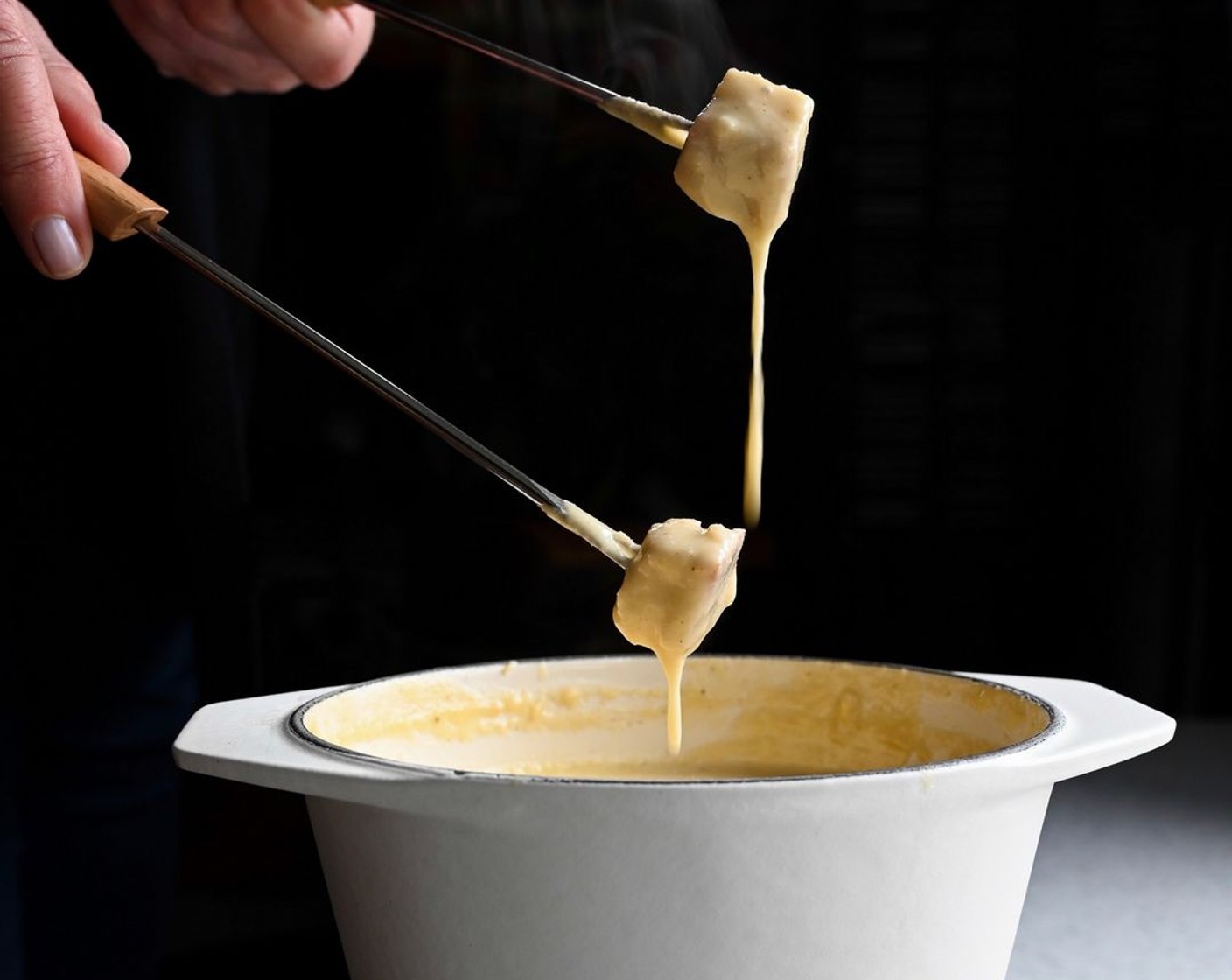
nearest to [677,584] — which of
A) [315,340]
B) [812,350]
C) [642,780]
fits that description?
[642,780]

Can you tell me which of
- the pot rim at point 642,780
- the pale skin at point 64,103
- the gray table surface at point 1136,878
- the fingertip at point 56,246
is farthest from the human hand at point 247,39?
the gray table surface at point 1136,878

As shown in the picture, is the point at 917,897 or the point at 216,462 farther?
the point at 216,462

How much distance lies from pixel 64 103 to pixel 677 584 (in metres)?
0.44

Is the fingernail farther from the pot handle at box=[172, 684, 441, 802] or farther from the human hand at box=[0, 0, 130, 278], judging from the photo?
the pot handle at box=[172, 684, 441, 802]

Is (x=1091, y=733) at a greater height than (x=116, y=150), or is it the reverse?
(x=116, y=150)

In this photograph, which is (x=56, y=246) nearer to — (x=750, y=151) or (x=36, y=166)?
(x=36, y=166)

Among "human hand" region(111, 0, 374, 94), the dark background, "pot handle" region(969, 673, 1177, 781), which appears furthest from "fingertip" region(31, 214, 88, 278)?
the dark background

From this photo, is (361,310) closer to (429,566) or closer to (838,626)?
(429,566)

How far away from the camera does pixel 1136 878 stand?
112cm

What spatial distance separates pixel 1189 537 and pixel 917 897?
1416mm

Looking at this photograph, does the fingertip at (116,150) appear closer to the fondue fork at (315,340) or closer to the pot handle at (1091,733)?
the fondue fork at (315,340)

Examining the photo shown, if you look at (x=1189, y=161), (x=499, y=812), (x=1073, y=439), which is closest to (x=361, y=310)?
(x=1073, y=439)

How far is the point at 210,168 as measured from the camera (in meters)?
1.38

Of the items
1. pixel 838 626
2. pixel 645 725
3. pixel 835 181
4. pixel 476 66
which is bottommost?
pixel 838 626
